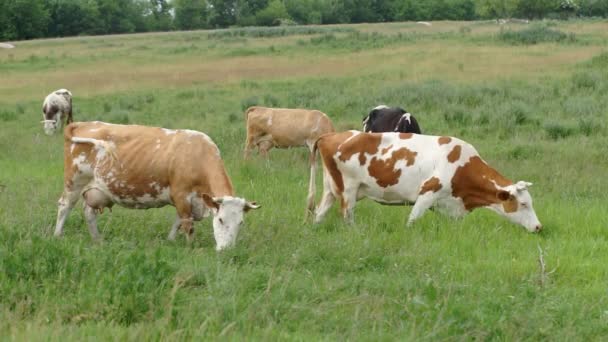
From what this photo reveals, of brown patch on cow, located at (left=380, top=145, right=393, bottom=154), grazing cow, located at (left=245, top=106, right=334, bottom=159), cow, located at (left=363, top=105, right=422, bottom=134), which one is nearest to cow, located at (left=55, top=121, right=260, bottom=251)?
brown patch on cow, located at (left=380, top=145, right=393, bottom=154)

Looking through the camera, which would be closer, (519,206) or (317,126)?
(519,206)

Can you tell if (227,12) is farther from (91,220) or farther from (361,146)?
(91,220)

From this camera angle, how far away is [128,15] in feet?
352

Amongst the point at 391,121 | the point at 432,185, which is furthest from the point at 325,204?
the point at 391,121

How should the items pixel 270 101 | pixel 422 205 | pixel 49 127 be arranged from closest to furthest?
pixel 422 205 < pixel 49 127 < pixel 270 101

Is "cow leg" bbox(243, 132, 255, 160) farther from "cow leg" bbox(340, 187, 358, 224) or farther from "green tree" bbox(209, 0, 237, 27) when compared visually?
"green tree" bbox(209, 0, 237, 27)

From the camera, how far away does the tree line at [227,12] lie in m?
82.0

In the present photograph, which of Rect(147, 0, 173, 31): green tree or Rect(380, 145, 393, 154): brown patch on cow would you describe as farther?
Rect(147, 0, 173, 31): green tree

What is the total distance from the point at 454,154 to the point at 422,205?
0.77 metres

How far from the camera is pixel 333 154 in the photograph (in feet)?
33.0

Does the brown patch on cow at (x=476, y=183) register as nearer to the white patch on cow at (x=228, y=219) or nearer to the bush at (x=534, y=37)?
the white patch on cow at (x=228, y=219)

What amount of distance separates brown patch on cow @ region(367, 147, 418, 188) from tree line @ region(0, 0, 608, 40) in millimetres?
74960

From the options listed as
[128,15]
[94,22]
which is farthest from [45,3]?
[128,15]

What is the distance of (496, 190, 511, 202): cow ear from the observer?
9.26 metres
